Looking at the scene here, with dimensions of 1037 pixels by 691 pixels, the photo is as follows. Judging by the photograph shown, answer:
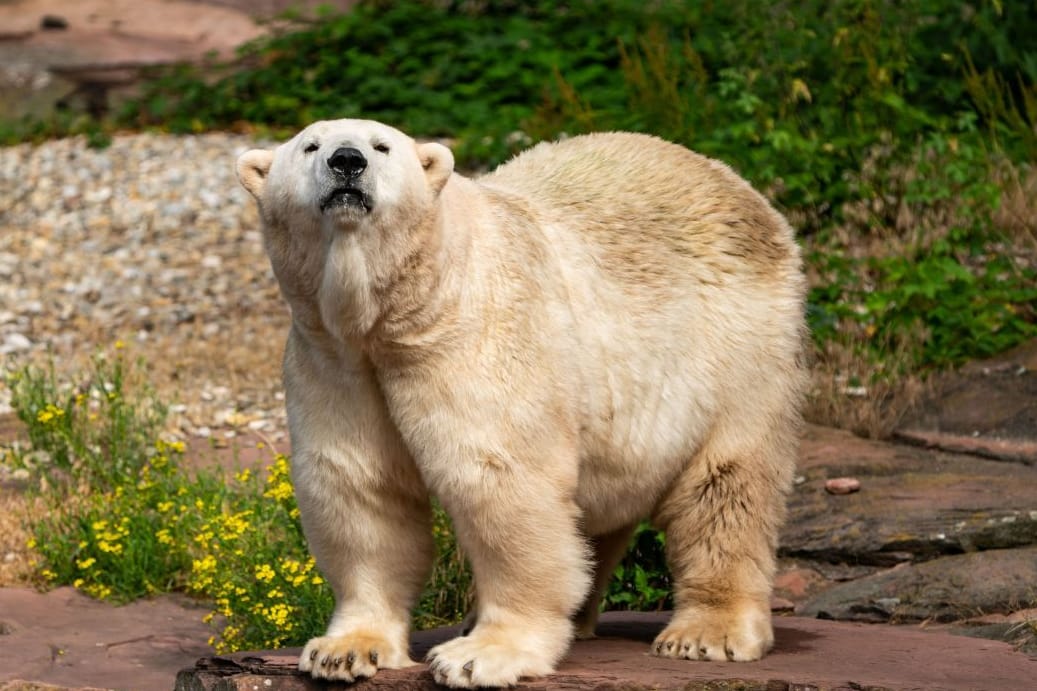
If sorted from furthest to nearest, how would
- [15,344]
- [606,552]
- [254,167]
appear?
[15,344] → [606,552] → [254,167]

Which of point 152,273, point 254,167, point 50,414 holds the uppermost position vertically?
point 254,167

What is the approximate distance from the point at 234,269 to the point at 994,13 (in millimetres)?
4974

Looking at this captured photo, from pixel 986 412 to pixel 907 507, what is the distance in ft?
3.88

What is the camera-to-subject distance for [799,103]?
9.41 metres

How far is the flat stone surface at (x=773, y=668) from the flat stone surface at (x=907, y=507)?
1.02 meters

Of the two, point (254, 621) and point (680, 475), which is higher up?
point (680, 475)

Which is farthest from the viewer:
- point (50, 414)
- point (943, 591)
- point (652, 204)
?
point (50, 414)

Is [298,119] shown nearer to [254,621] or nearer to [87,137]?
[87,137]

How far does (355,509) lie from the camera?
4.21 metres

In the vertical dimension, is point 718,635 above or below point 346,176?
below

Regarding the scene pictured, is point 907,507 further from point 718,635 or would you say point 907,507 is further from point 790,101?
point 790,101

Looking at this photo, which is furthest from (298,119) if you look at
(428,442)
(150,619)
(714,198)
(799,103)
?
(428,442)

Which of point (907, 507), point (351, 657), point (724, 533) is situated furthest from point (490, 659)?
point (907, 507)

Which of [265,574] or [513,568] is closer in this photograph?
[513,568]
